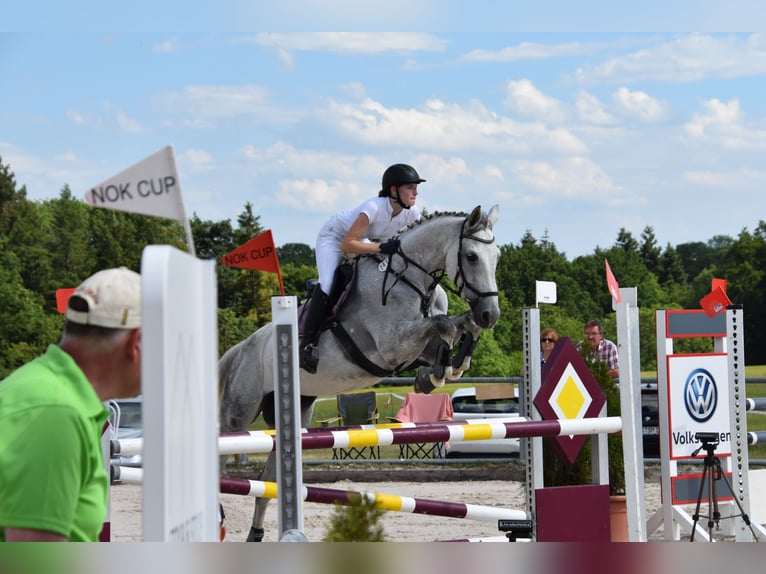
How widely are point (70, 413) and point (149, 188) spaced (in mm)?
306

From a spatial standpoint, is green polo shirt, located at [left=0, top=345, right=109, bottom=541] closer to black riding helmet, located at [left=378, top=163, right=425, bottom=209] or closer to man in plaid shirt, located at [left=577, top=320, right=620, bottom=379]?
black riding helmet, located at [left=378, top=163, right=425, bottom=209]

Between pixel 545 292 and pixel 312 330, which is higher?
pixel 545 292

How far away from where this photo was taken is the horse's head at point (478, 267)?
541 centimetres

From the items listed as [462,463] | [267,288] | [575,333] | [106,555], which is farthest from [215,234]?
[106,555]

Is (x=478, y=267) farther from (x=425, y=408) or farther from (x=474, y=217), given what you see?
(x=425, y=408)

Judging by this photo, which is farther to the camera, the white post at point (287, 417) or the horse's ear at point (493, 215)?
the horse's ear at point (493, 215)

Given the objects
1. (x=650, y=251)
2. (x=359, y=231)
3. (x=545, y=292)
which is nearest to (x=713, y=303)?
(x=545, y=292)

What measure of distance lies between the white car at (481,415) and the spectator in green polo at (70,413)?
37.5 feet

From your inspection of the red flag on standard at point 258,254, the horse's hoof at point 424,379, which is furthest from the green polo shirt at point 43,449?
the horse's hoof at point 424,379

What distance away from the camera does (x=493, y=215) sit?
18.9ft

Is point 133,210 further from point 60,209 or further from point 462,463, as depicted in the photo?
point 60,209

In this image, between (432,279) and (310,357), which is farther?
(432,279)

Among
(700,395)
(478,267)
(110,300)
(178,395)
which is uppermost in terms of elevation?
(478,267)

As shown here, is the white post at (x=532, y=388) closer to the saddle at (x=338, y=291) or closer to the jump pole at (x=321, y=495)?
the jump pole at (x=321, y=495)
